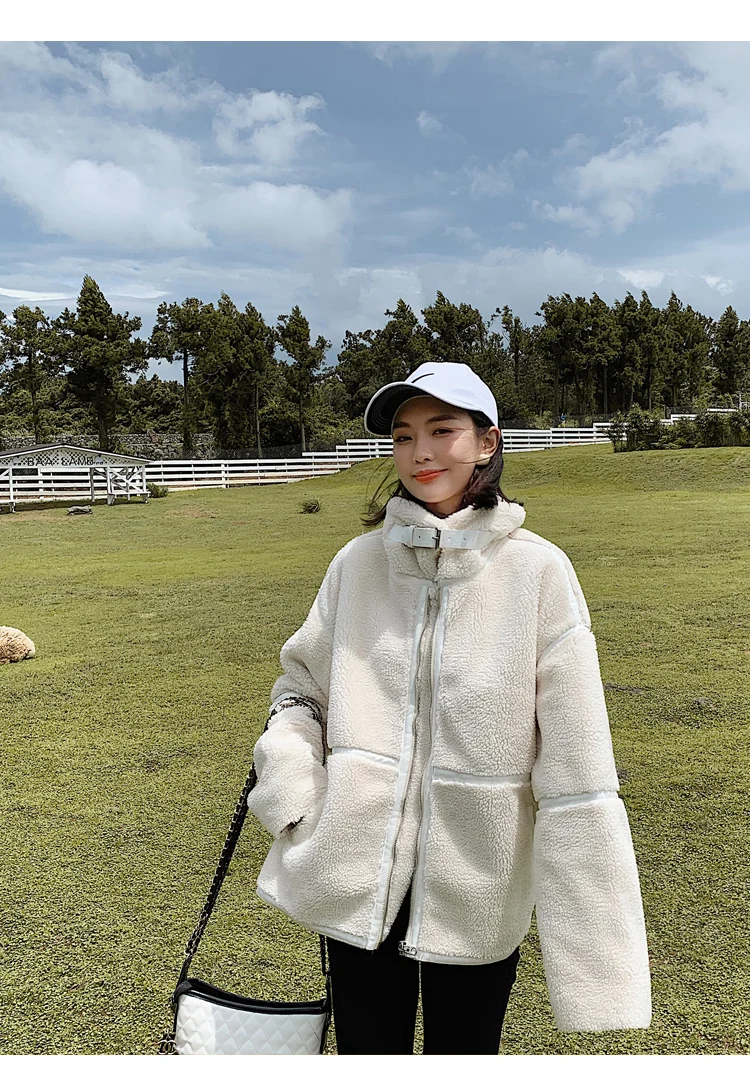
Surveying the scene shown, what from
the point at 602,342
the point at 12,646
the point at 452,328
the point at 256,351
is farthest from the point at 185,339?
the point at 12,646

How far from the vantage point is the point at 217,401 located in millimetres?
39969

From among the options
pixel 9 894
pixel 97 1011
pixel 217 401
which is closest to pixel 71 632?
pixel 9 894

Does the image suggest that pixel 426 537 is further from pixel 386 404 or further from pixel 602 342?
pixel 602 342

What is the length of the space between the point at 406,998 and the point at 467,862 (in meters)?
0.32

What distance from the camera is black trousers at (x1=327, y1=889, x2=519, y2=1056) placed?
1.66 metres

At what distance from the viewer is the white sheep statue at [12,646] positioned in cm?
717

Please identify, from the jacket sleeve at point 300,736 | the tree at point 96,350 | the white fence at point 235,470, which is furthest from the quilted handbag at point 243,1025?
the tree at point 96,350

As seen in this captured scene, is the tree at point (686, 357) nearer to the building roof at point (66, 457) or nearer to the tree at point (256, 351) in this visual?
the tree at point (256, 351)

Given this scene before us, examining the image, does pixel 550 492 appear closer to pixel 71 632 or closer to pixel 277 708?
pixel 71 632

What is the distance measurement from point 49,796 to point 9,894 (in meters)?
1.00

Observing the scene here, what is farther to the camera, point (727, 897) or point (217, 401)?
point (217, 401)

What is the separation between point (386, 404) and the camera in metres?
1.75

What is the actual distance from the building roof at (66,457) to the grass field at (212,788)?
41.7 ft

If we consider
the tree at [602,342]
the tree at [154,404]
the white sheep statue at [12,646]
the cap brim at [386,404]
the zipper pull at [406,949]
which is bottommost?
the white sheep statue at [12,646]
